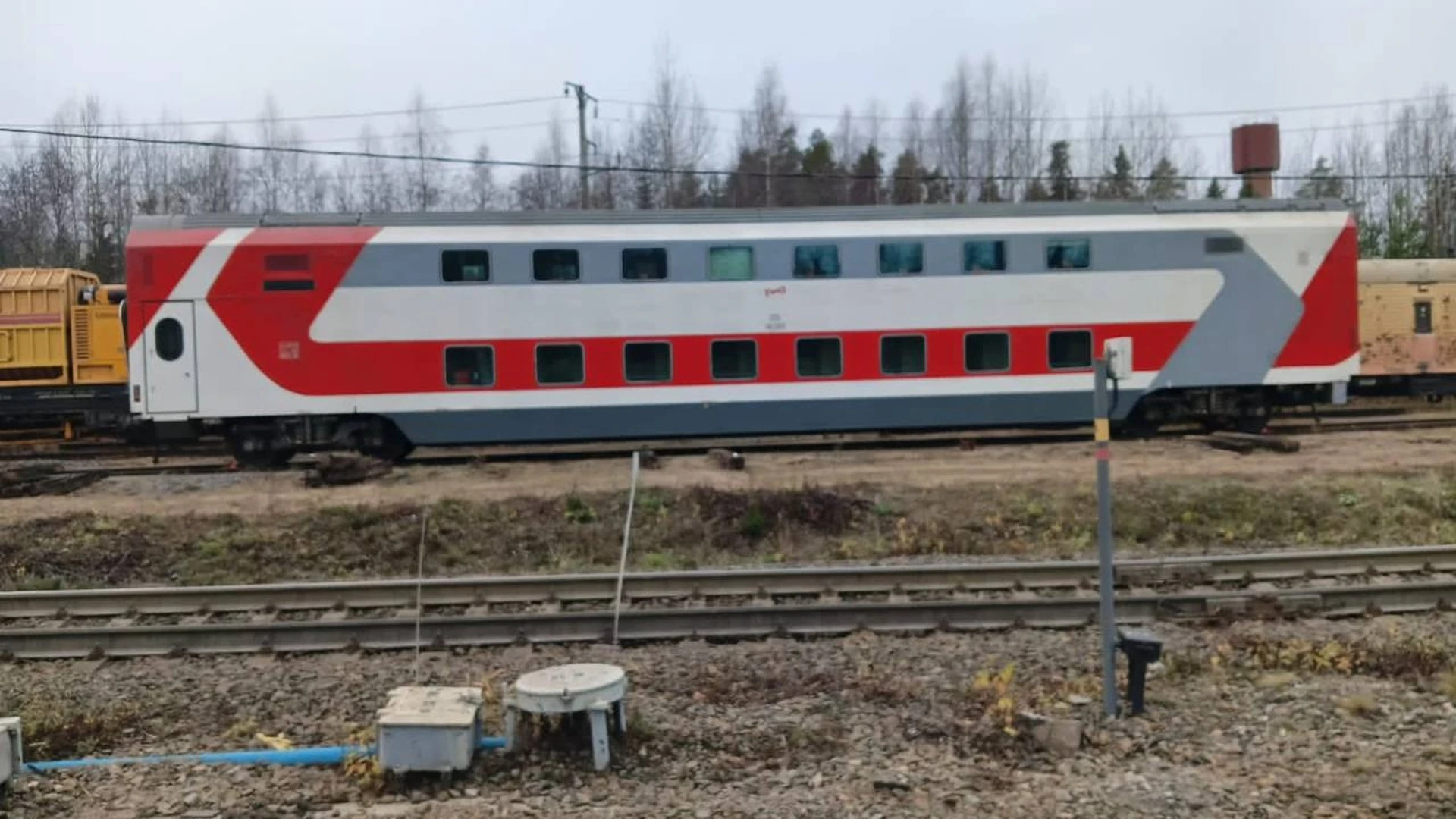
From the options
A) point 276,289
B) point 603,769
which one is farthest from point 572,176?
point 603,769

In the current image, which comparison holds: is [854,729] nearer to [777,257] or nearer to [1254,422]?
[777,257]

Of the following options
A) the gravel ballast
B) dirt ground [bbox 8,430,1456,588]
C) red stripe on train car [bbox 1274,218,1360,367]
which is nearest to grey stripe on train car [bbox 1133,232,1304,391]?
red stripe on train car [bbox 1274,218,1360,367]

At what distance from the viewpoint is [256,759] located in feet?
19.4

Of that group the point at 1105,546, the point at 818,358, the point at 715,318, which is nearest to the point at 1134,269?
the point at 818,358

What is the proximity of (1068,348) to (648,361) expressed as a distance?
677cm

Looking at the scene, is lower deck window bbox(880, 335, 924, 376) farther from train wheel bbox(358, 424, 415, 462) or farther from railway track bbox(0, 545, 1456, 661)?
train wheel bbox(358, 424, 415, 462)

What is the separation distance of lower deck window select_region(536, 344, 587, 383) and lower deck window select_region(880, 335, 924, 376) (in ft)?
15.5

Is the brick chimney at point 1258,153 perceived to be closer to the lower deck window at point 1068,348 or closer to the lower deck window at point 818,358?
the lower deck window at point 1068,348

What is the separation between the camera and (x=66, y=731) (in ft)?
21.4

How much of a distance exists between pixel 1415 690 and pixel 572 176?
50901 millimetres

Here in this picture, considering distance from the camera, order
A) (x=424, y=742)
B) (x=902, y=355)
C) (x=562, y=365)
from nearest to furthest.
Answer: (x=424, y=742), (x=562, y=365), (x=902, y=355)

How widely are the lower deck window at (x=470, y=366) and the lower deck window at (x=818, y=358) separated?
4.77m

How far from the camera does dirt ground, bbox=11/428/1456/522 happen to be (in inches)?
552

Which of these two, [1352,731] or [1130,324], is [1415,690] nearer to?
[1352,731]
